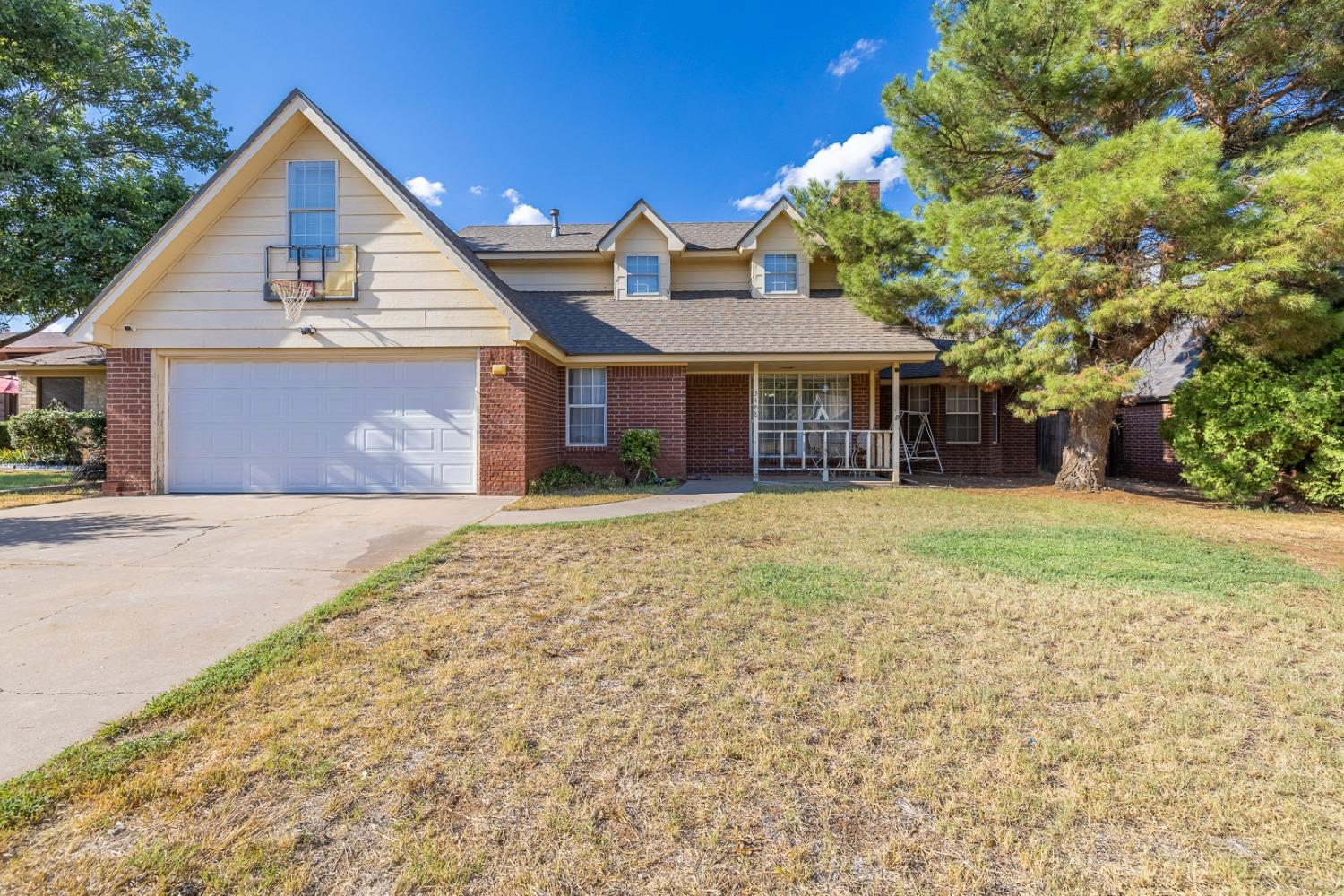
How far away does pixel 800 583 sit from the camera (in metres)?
4.78

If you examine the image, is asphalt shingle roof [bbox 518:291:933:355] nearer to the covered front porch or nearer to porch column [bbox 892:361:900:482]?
porch column [bbox 892:361:900:482]

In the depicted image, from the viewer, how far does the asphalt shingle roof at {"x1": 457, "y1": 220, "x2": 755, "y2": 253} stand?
553 inches

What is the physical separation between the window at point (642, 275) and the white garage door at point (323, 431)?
531 cm

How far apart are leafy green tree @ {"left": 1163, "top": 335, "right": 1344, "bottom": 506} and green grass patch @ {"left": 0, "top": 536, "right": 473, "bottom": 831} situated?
12.2 metres

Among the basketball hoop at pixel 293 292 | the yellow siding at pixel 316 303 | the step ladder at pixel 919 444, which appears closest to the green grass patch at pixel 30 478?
the yellow siding at pixel 316 303

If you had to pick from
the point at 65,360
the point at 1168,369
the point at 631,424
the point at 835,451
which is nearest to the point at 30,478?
the point at 65,360

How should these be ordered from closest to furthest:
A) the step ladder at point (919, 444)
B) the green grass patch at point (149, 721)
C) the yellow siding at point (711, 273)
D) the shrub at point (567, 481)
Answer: the green grass patch at point (149, 721)
the shrub at point (567, 481)
the yellow siding at point (711, 273)
the step ladder at point (919, 444)

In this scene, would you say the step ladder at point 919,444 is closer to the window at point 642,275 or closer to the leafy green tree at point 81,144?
the window at point 642,275

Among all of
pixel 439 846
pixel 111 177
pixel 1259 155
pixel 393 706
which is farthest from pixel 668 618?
pixel 111 177

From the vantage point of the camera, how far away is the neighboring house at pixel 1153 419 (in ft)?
46.6

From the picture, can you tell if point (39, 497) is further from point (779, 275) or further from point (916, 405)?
point (916, 405)

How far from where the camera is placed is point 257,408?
385 inches

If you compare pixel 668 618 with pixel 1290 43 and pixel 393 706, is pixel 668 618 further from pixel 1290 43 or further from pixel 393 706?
pixel 1290 43

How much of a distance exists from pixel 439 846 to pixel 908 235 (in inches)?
507
